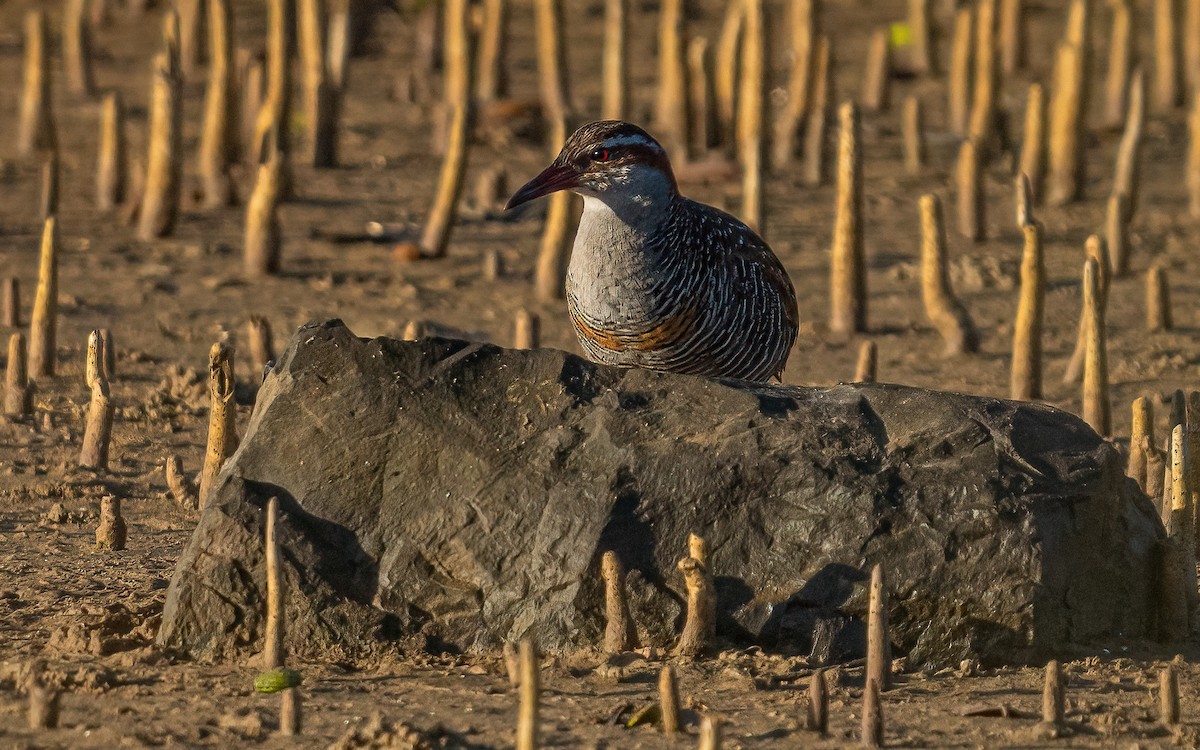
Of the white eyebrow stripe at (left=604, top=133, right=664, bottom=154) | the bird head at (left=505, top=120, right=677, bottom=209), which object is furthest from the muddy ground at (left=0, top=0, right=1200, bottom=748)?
the white eyebrow stripe at (left=604, top=133, right=664, bottom=154)

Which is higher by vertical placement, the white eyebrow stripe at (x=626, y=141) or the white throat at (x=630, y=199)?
the white eyebrow stripe at (x=626, y=141)

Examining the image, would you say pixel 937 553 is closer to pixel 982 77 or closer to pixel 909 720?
pixel 909 720

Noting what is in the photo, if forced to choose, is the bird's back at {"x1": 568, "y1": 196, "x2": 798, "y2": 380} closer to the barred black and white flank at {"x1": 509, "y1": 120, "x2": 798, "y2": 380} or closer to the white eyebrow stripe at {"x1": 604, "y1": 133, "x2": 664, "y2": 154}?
the barred black and white flank at {"x1": 509, "y1": 120, "x2": 798, "y2": 380}

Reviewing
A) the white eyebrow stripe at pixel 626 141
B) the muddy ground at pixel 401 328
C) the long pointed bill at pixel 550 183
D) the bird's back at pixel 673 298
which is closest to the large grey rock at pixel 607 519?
the muddy ground at pixel 401 328

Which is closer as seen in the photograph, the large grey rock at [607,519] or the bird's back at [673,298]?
the large grey rock at [607,519]

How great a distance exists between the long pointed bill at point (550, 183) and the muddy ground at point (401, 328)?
6.07ft

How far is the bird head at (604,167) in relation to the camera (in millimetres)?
7254

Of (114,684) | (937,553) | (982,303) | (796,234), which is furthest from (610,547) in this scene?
(796,234)

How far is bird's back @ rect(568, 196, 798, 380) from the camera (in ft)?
23.4

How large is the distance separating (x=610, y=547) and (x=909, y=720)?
104cm

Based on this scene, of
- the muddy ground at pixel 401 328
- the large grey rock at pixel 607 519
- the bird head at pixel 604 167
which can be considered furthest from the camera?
the bird head at pixel 604 167

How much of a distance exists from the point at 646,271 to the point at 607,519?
5.45 feet

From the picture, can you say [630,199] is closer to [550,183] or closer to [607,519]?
[550,183]

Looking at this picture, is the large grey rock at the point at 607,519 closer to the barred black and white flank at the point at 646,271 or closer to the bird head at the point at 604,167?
the barred black and white flank at the point at 646,271
